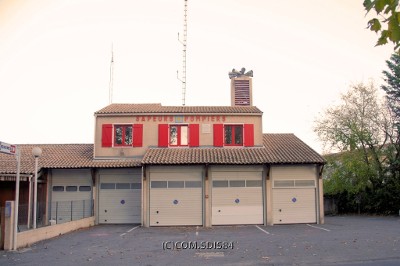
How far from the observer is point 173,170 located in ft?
76.8

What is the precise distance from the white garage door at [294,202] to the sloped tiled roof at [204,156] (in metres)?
2.12

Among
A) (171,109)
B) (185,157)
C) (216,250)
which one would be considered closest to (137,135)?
(171,109)

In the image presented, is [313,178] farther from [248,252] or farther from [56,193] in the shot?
[56,193]

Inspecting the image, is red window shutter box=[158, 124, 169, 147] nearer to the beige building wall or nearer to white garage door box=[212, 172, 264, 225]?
the beige building wall

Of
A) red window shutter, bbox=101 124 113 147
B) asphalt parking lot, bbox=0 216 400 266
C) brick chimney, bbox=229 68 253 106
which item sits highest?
brick chimney, bbox=229 68 253 106

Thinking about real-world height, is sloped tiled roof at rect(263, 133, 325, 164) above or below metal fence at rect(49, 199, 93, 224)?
above

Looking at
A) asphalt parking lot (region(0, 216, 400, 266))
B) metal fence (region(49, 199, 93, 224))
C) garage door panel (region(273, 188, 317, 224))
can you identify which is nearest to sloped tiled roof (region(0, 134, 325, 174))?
garage door panel (region(273, 188, 317, 224))

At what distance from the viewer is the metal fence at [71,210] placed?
21797mm

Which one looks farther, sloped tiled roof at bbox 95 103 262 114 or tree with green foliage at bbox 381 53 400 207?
tree with green foliage at bbox 381 53 400 207

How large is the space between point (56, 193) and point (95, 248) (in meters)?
11.6

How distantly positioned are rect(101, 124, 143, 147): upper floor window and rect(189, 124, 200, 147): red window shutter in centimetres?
292

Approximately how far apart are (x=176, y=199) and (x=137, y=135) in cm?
469

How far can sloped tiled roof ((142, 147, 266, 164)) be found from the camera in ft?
74.2

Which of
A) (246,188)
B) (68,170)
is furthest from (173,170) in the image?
(68,170)
